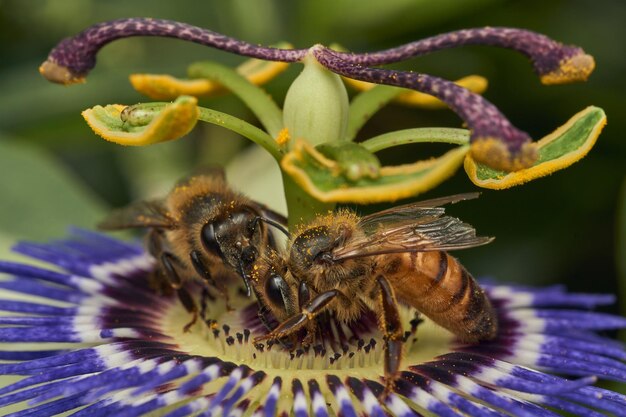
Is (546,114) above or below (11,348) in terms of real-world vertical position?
above

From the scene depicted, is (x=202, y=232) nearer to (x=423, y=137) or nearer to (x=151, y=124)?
(x=151, y=124)

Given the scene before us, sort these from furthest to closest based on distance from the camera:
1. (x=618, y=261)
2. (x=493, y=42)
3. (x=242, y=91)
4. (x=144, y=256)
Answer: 1. (x=144, y=256)
2. (x=618, y=261)
3. (x=242, y=91)
4. (x=493, y=42)

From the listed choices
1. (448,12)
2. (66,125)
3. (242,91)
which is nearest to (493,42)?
(242,91)

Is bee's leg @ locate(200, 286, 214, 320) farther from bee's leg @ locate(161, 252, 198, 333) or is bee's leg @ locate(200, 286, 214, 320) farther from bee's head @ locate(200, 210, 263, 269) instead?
bee's head @ locate(200, 210, 263, 269)

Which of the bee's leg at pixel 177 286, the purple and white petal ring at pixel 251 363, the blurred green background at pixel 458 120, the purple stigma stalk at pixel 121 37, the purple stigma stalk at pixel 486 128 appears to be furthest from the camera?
the blurred green background at pixel 458 120

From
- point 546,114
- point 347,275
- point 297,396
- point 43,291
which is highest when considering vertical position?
point 546,114

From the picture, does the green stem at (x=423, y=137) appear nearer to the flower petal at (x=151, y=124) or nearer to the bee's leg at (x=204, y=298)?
the flower petal at (x=151, y=124)

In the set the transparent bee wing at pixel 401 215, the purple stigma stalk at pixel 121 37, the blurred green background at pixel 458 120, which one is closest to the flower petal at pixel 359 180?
the transparent bee wing at pixel 401 215

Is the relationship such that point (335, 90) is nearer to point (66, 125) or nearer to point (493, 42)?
point (493, 42)
